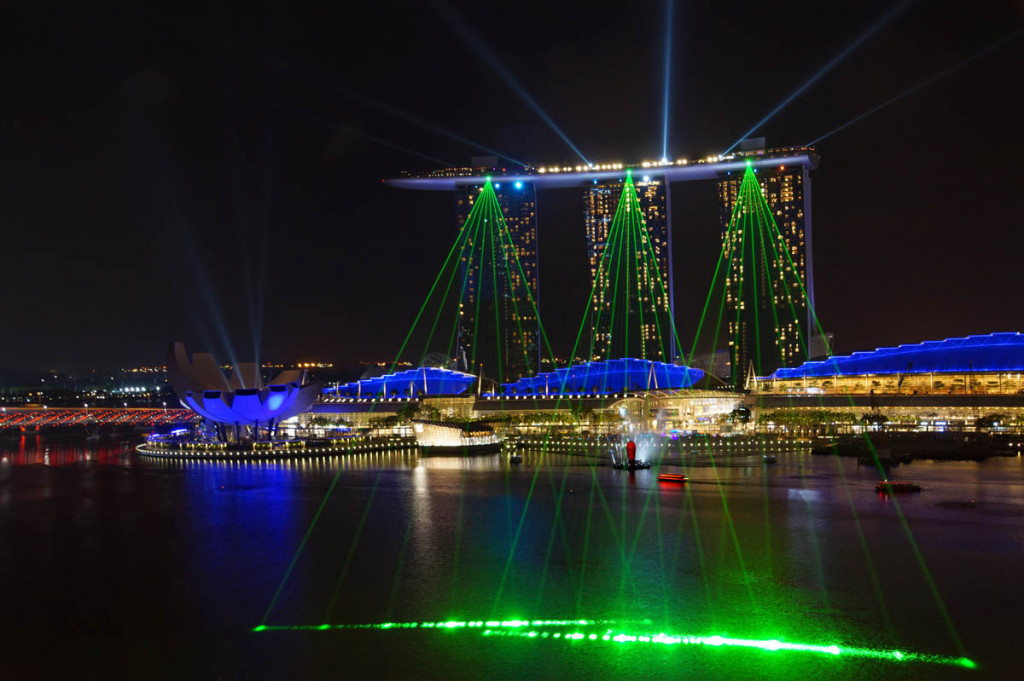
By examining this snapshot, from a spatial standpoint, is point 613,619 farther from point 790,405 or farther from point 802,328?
point 802,328

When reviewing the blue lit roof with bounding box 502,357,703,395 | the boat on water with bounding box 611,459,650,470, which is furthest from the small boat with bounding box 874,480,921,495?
the blue lit roof with bounding box 502,357,703,395

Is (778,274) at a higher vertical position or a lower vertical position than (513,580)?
higher

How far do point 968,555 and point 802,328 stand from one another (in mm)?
55168

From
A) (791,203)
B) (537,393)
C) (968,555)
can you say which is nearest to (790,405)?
(537,393)

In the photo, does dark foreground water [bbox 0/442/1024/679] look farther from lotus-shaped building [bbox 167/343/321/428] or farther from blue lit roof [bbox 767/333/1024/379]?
blue lit roof [bbox 767/333/1024/379]

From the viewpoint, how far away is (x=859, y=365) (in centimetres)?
5181

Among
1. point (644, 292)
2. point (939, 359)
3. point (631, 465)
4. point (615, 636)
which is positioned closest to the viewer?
point (615, 636)

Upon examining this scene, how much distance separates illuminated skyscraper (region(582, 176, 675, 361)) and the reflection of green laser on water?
59.1 meters

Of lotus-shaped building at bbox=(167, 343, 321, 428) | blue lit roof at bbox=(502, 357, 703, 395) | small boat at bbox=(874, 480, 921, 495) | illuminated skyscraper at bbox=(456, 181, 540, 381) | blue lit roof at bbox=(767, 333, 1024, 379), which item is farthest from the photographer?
illuminated skyscraper at bbox=(456, 181, 540, 381)

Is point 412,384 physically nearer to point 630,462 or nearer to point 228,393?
point 228,393

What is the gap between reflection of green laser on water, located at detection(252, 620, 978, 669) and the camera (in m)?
9.27

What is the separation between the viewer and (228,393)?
37.6 m

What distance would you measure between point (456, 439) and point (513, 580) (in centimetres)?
2736

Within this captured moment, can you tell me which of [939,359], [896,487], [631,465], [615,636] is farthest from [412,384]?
[615,636]
